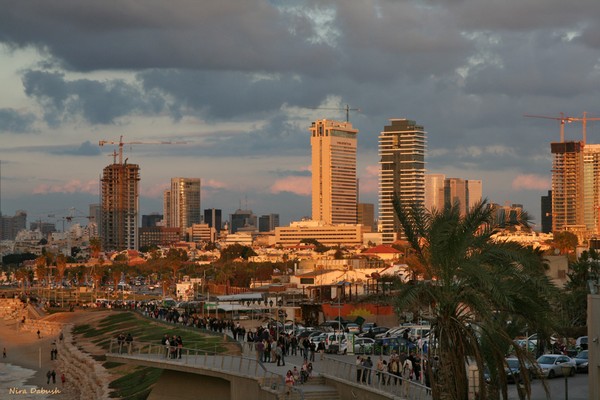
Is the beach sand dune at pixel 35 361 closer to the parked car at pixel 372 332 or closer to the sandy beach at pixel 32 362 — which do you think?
the sandy beach at pixel 32 362

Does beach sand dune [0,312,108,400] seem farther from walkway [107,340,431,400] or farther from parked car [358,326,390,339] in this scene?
walkway [107,340,431,400]

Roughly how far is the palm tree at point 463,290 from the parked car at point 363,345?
22.9m

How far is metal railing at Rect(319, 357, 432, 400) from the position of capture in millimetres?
31016

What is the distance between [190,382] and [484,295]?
71.8 ft

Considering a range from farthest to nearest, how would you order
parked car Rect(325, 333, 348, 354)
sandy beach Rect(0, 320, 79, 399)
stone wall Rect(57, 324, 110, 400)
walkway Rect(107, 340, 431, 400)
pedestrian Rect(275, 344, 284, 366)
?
sandy beach Rect(0, 320, 79, 399), stone wall Rect(57, 324, 110, 400), parked car Rect(325, 333, 348, 354), pedestrian Rect(275, 344, 284, 366), walkway Rect(107, 340, 431, 400)

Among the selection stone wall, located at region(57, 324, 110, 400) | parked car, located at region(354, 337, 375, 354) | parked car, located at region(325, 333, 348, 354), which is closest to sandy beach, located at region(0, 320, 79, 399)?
stone wall, located at region(57, 324, 110, 400)

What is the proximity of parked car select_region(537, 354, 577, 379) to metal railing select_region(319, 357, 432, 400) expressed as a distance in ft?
26.9

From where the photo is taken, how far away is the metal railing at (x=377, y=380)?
102 feet

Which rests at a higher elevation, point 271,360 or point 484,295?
point 484,295

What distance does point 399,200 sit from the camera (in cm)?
2794

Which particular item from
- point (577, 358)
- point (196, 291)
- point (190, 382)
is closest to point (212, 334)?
point (190, 382)

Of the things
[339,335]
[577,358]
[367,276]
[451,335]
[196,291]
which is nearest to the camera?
[451,335]

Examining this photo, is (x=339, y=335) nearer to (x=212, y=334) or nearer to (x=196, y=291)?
(x=212, y=334)

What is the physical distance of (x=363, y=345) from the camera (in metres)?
51.8
